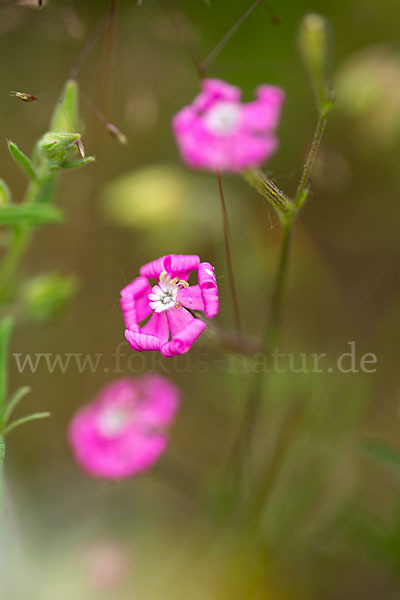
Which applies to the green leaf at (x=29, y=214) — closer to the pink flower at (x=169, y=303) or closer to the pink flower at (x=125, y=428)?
the pink flower at (x=169, y=303)

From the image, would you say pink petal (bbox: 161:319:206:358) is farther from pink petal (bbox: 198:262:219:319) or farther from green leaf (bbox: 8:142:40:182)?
green leaf (bbox: 8:142:40:182)

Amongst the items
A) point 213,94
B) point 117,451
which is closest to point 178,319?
point 213,94

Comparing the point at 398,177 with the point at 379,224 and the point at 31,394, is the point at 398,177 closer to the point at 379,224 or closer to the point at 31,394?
the point at 379,224

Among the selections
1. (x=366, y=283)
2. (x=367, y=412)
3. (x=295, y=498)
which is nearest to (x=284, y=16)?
(x=366, y=283)

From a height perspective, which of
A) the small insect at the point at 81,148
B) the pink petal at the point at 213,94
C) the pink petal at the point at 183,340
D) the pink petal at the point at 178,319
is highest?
the small insect at the point at 81,148

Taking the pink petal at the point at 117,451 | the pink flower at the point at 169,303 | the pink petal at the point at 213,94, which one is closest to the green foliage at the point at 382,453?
the pink petal at the point at 117,451

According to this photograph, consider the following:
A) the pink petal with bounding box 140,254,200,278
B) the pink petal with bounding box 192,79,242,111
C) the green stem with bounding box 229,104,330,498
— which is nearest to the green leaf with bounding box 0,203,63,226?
the pink petal with bounding box 140,254,200,278
